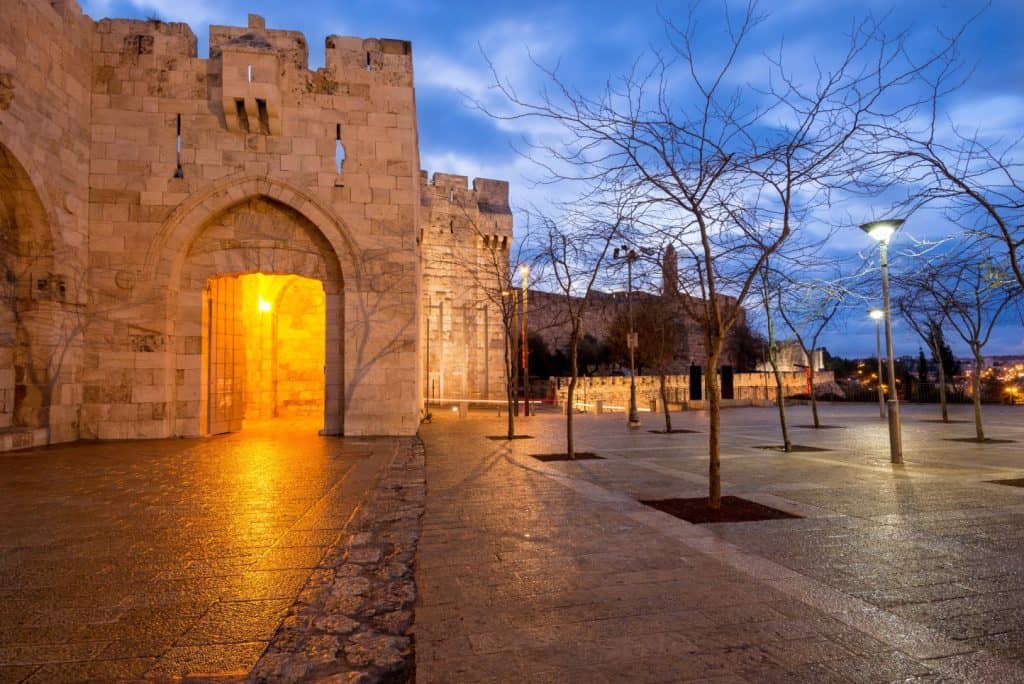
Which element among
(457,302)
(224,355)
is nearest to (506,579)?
(224,355)

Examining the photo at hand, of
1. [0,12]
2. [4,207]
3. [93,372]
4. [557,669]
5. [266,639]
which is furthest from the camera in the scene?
[93,372]

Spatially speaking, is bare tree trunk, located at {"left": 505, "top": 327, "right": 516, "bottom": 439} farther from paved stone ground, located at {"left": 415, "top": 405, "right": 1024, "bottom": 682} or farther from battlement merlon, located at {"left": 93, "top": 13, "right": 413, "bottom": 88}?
battlement merlon, located at {"left": 93, "top": 13, "right": 413, "bottom": 88}

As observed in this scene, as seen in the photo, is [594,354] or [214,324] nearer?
[214,324]

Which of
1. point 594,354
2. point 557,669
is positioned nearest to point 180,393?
point 557,669

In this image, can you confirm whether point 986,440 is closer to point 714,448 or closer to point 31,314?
point 714,448

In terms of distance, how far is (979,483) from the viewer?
713 cm

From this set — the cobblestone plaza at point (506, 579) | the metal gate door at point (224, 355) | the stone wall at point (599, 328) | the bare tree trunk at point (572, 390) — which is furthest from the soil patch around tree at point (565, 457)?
the stone wall at point (599, 328)

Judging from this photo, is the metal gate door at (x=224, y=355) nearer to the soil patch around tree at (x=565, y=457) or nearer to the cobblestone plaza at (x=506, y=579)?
the cobblestone plaza at (x=506, y=579)

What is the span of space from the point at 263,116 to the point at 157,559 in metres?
11.2

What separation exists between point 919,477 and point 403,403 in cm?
935

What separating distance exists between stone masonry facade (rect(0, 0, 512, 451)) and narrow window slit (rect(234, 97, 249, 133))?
1.2 inches

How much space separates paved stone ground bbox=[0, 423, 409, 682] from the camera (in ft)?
8.99

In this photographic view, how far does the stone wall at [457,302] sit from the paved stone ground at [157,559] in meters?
23.6

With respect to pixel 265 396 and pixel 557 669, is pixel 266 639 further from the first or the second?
pixel 265 396
